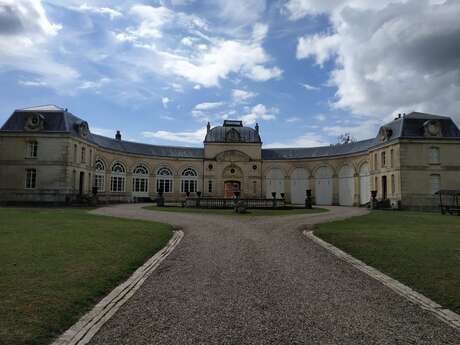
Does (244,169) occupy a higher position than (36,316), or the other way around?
(244,169)

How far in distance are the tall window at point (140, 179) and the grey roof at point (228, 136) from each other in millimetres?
8354

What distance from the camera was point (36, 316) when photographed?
4.04 m

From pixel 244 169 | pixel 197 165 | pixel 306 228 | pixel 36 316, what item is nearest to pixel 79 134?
pixel 197 165

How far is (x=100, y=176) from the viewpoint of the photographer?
3538cm

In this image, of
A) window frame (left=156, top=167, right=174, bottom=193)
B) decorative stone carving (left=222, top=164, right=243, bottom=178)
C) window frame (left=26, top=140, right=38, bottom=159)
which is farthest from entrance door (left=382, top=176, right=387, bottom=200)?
window frame (left=26, top=140, right=38, bottom=159)

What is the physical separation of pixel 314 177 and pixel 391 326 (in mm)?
37440

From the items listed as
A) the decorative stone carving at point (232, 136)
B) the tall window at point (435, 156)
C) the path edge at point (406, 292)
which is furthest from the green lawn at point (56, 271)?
the decorative stone carving at point (232, 136)

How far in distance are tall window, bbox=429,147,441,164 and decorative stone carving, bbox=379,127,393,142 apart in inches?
141

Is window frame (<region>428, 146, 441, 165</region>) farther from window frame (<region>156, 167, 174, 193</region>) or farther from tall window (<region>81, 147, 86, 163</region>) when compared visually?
tall window (<region>81, 147, 86, 163</region>)

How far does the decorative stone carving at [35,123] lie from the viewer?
29.4 meters

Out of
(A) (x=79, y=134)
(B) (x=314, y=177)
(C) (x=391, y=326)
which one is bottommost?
(C) (x=391, y=326)

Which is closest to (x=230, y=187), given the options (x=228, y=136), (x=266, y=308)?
(x=228, y=136)

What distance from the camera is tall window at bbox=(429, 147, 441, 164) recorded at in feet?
96.0

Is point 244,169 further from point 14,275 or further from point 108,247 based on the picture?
point 14,275
